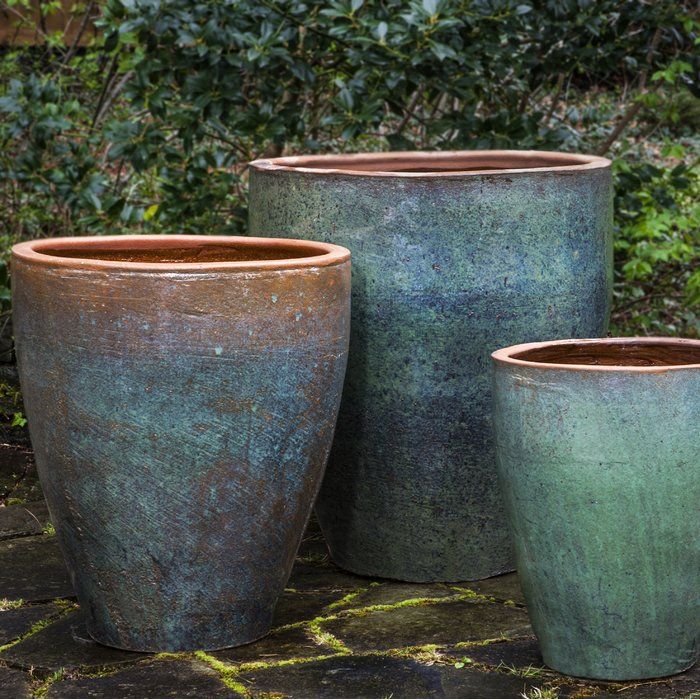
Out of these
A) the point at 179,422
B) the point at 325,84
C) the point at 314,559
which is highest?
the point at 325,84

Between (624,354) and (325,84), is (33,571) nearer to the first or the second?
(624,354)

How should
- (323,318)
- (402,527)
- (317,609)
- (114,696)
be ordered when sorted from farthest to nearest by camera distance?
(402,527) < (317,609) < (323,318) < (114,696)

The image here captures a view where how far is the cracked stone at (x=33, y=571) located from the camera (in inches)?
119

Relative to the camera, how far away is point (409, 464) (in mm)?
3041

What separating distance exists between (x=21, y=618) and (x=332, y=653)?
76cm

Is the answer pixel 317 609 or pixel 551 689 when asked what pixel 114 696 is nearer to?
pixel 317 609

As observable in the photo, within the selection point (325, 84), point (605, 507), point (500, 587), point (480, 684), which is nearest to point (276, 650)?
point (480, 684)

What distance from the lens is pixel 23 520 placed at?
12.0 feet

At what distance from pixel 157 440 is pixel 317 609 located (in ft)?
2.35

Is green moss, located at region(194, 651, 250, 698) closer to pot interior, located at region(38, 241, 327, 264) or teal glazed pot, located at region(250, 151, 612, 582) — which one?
teal glazed pot, located at region(250, 151, 612, 582)

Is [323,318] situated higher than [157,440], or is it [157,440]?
[323,318]

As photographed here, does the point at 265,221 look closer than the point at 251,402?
No

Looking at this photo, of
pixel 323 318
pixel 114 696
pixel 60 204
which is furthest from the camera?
pixel 60 204

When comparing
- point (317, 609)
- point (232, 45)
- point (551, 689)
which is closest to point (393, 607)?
point (317, 609)
